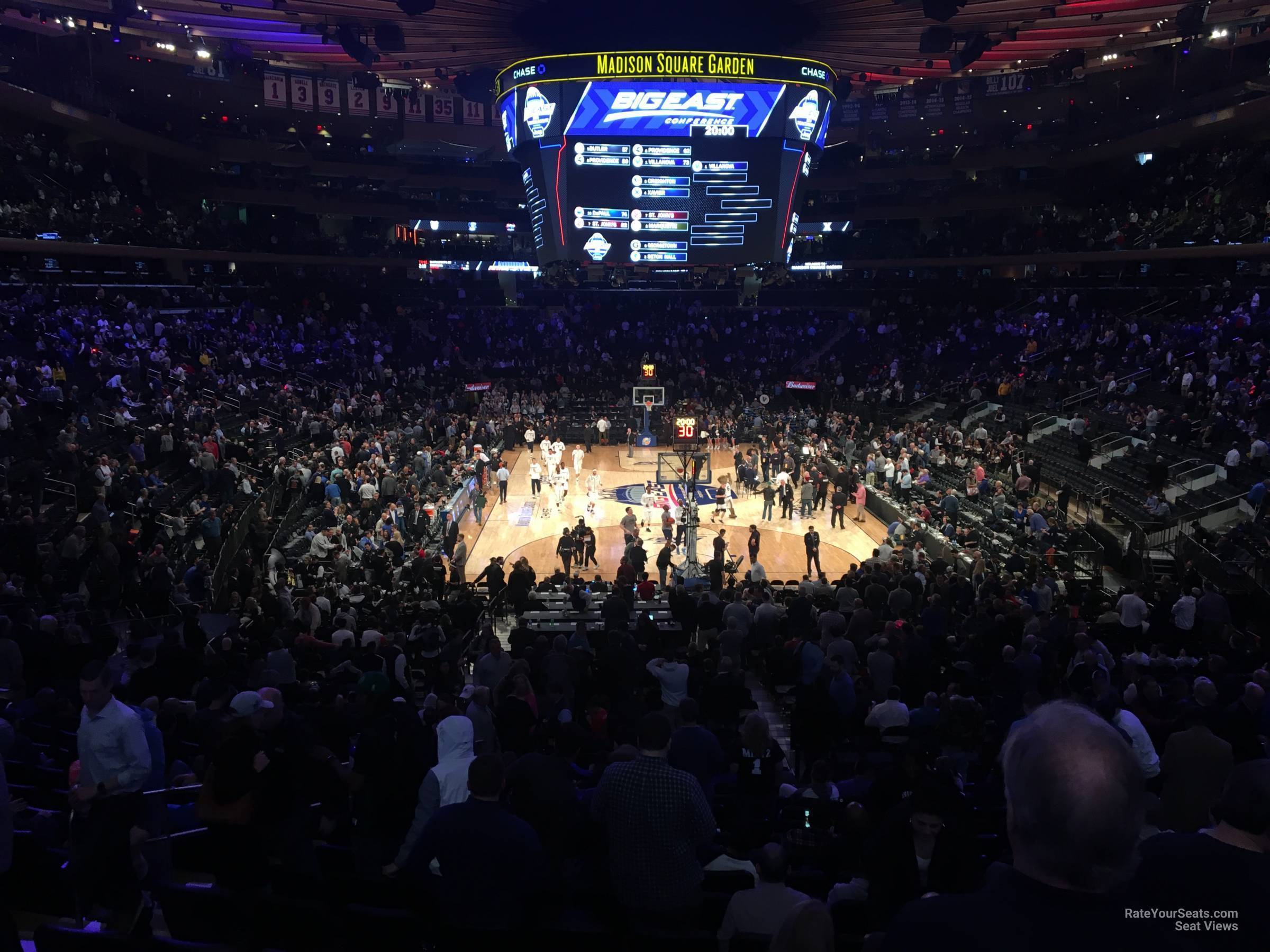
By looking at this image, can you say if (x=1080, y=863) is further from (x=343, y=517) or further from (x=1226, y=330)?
(x=1226, y=330)

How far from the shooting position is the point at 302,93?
141ft

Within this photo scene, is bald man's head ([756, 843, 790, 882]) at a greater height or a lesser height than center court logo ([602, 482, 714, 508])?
greater

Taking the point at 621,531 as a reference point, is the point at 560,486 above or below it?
above

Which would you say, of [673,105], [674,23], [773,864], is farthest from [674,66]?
[773,864]

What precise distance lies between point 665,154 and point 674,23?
3267 millimetres

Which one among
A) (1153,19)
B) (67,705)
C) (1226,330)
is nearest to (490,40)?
(1153,19)

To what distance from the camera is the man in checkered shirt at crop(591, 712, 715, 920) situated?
12.9ft

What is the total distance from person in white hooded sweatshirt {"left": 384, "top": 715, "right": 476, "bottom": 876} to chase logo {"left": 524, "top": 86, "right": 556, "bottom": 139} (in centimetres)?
2246

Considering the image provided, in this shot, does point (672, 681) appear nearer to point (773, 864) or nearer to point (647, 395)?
point (773, 864)

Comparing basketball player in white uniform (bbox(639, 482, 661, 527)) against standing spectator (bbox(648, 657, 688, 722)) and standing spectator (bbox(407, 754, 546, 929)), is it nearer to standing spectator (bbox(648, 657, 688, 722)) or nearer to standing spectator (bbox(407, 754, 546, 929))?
standing spectator (bbox(648, 657, 688, 722))

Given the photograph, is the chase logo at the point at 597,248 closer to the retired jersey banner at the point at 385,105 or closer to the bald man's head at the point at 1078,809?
the bald man's head at the point at 1078,809

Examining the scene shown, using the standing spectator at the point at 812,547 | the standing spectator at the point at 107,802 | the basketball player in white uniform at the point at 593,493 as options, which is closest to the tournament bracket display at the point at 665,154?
the basketball player in white uniform at the point at 593,493

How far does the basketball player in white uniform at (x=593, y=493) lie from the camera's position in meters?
22.7

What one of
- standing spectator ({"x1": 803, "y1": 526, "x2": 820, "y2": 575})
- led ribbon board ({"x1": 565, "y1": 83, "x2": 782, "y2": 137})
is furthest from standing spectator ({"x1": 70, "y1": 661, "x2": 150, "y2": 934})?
led ribbon board ({"x1": 565, "y1": 83, "x2": 782, "y2": 137})
